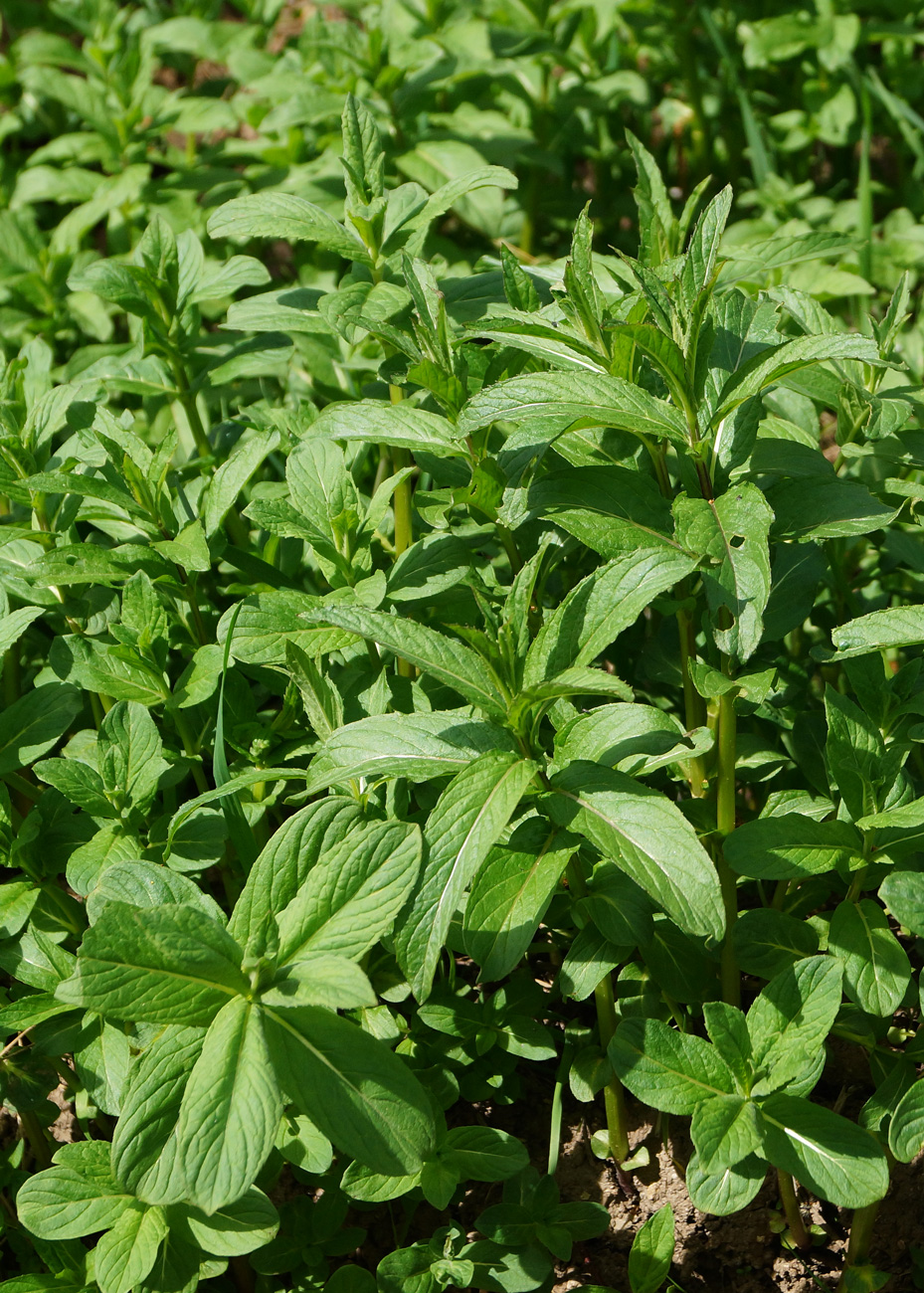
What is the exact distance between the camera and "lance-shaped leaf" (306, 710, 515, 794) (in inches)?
64.4

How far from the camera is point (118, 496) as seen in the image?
2.17 meters

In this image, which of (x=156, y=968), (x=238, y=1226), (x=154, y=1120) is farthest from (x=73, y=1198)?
(x=156, y=968)

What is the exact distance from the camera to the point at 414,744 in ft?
5.47

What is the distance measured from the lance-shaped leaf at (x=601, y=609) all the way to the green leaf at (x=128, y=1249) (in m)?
0.96

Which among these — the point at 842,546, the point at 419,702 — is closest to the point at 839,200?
the point at 842,546

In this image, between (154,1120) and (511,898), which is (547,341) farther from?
(154,1120)

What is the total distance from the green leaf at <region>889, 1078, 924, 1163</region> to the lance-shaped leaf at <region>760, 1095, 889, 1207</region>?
3cm

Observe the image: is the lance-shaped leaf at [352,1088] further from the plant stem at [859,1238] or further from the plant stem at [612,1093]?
the plant stem at [859,1238]

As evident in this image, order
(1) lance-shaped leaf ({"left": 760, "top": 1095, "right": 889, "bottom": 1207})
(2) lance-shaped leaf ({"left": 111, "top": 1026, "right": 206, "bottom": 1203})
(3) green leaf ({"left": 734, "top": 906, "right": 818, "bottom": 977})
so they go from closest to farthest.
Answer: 1. (2) lance-shaped leaf ({"left": 111, "top": 1026, "right": 206, "bottom": 1203})
2. (1) lance-shaped leaf ({"left": 760, "top": 1095, "right": 889, "bottom": 1207})
3. (3) green leaf ({"left": 734, "top": 906, "right": 818, "bottom": 977})

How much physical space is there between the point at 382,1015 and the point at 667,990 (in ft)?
1.47

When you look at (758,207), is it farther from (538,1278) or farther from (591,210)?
(538,1278)

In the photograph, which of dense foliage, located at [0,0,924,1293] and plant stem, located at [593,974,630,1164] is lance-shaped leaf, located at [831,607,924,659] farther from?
plant stem, located at [593,974,630,1164]

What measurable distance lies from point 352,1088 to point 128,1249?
51 centimetres

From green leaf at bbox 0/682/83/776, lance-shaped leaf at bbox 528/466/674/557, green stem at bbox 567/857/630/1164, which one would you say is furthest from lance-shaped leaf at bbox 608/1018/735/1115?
green leaf at bbox 0/682/83/776
